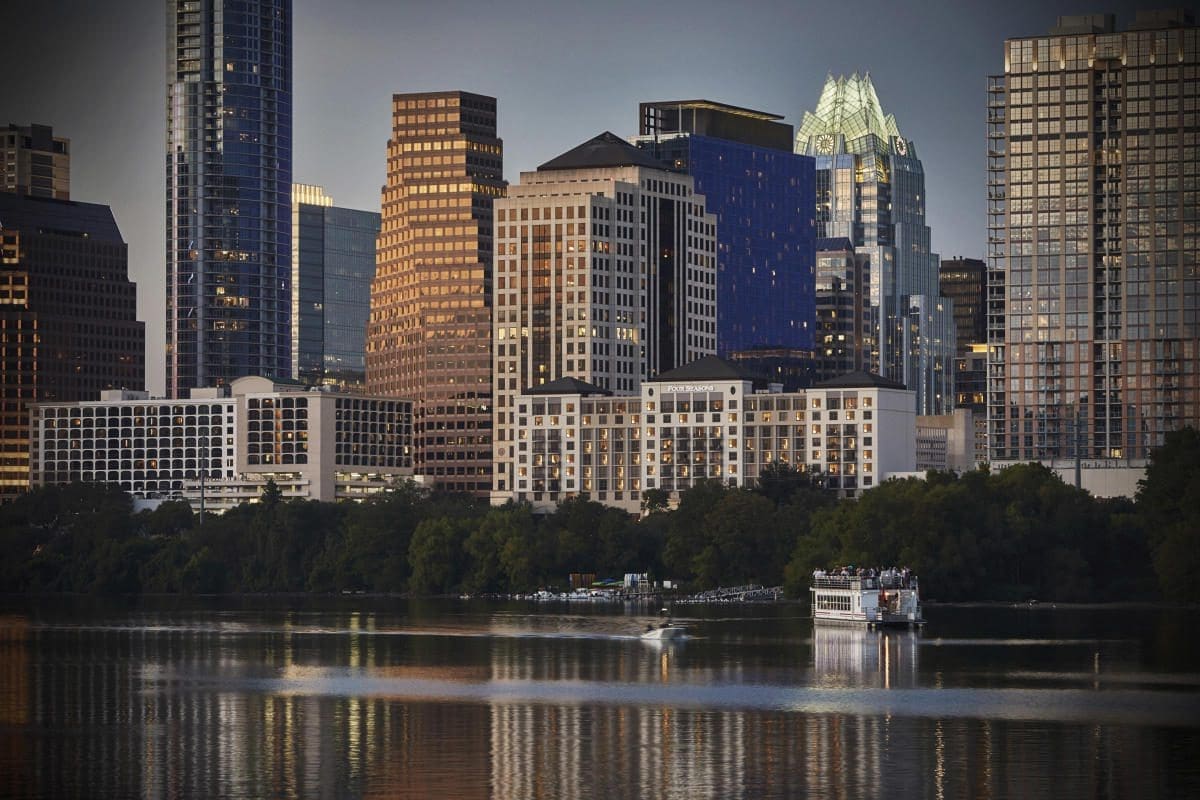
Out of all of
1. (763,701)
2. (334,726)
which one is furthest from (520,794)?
(763,701)

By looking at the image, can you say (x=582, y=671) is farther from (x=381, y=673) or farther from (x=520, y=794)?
(x=520, y=794)

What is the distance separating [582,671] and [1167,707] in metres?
48.6

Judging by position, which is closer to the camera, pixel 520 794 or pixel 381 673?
pixel 520 794

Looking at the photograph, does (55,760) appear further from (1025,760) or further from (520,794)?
(1025,760)

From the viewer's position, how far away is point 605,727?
448 feet

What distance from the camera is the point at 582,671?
591 ft

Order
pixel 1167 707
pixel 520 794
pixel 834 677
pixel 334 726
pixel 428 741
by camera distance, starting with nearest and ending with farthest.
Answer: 1. pixel 520 794
2. pixel 428 741
3. pixel 334 726
4. pixel 1167 707
5. pixel 834 677

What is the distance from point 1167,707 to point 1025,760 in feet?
107

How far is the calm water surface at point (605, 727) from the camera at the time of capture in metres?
112

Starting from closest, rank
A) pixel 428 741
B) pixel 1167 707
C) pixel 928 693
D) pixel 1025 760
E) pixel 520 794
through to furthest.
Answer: pixel 520 794, pixel 1025 760, pixel 428 741, pixel 1167 707, pixel 928 693

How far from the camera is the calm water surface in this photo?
368 ft

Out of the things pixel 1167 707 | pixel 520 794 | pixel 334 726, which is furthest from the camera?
pixel 1167 707

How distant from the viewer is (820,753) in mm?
123500

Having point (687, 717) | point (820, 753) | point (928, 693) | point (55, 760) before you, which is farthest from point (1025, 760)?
point (55, 760)
